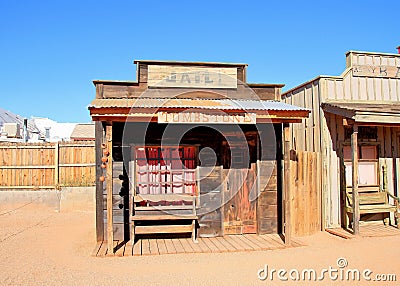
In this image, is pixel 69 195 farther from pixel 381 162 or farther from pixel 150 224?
pixel 381 162

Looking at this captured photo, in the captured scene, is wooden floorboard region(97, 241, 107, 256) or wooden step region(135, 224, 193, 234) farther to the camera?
wooden step region(135, 224, 193, 234)

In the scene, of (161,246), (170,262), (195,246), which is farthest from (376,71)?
(170,262)

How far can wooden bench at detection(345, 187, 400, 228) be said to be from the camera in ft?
30.0

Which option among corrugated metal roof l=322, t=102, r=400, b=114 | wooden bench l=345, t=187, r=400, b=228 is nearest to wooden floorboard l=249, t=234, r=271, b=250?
wooden bench l=345, t=187, r=400, b=228

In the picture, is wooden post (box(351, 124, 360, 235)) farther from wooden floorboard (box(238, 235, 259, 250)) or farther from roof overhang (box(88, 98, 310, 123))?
wooden floorboard (box(238, 235, 259, 250))

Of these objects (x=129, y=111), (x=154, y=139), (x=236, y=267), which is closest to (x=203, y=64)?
(x=154, y=139)

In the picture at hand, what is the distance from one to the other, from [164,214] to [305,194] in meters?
3.32

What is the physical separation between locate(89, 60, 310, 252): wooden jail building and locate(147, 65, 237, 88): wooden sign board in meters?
0.02

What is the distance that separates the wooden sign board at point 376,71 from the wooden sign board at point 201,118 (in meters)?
4.26

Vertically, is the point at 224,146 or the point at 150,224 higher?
the point at 224,146

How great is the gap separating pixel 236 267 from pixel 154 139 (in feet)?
10.8

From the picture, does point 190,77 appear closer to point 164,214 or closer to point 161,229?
point 164,214

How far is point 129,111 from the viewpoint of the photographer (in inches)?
271

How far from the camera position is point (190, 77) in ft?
28.5
